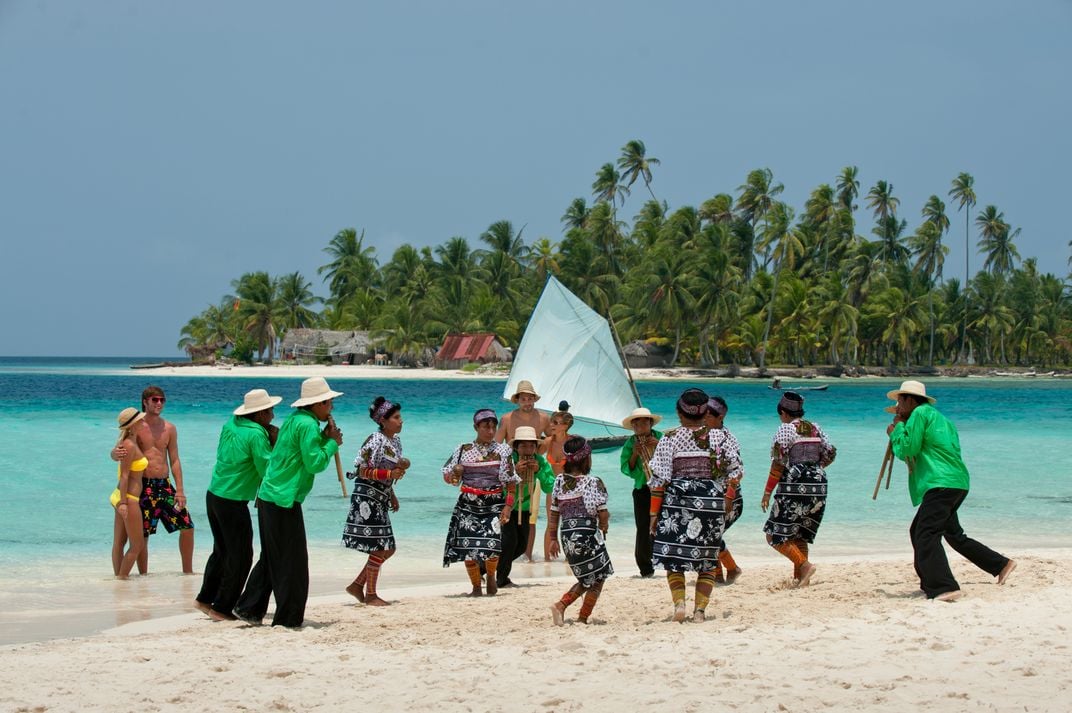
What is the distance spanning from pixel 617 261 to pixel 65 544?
67380mm

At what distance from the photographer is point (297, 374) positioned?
7125cm

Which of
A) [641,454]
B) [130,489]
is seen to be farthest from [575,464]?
[130,489]

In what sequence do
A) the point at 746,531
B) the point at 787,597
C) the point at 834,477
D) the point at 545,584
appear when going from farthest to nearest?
the point at 834,477 → the point at 746,531 → the point at 545,584 → the point at 787,597

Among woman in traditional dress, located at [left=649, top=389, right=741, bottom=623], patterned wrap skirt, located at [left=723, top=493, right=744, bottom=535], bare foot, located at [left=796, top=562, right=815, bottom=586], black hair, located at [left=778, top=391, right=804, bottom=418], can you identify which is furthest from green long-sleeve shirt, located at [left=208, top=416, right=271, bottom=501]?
bare foot, located at [left=796, top=562, right=815, bottom=586]

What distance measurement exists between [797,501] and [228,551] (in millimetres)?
3479

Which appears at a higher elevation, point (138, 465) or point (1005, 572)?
point (138, 465)

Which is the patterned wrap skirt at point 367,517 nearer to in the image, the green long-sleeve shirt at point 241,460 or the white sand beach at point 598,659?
the white sand beach at point 598,659

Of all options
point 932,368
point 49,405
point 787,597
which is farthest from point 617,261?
point 787,597

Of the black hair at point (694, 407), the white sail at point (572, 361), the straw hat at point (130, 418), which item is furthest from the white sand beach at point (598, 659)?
the white sail at point (572, 361)

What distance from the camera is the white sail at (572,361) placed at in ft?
66.5

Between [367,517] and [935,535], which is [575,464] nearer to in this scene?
[367,517]

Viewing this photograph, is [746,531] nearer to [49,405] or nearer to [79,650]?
[79,650]

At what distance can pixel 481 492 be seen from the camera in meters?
7.13

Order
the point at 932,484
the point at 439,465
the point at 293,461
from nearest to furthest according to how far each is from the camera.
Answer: the point at 293,461 < the point at 932,484 < the point at 439,465
